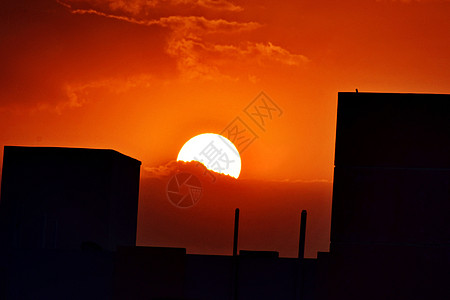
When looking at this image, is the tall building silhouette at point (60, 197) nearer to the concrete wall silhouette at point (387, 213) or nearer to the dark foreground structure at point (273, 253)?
the dark foreground structure at point (273, 253)

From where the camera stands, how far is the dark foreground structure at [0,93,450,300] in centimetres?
324

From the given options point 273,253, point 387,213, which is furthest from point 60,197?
point 387,213

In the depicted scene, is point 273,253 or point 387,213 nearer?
point 387,213

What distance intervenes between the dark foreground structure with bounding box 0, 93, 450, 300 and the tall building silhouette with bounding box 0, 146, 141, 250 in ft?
0.06

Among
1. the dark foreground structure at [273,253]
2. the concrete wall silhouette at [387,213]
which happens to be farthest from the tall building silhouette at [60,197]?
the concrete wall silhouette at [387,213]

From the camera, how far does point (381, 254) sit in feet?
10.6

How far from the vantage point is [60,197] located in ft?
32.6

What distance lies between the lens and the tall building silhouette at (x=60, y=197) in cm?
977

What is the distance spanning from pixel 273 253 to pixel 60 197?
4191 millimetres

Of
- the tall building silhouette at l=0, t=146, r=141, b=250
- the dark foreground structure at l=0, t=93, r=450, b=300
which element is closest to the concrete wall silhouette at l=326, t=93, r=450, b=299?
the dark foreground structure at l=0, t=93, r=450, b=300

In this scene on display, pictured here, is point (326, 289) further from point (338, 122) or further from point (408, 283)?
point (338, 122)

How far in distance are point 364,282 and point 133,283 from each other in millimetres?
4367

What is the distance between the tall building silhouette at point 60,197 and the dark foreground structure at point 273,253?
0.06 feet

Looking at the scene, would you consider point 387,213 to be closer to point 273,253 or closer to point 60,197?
point 273,253
